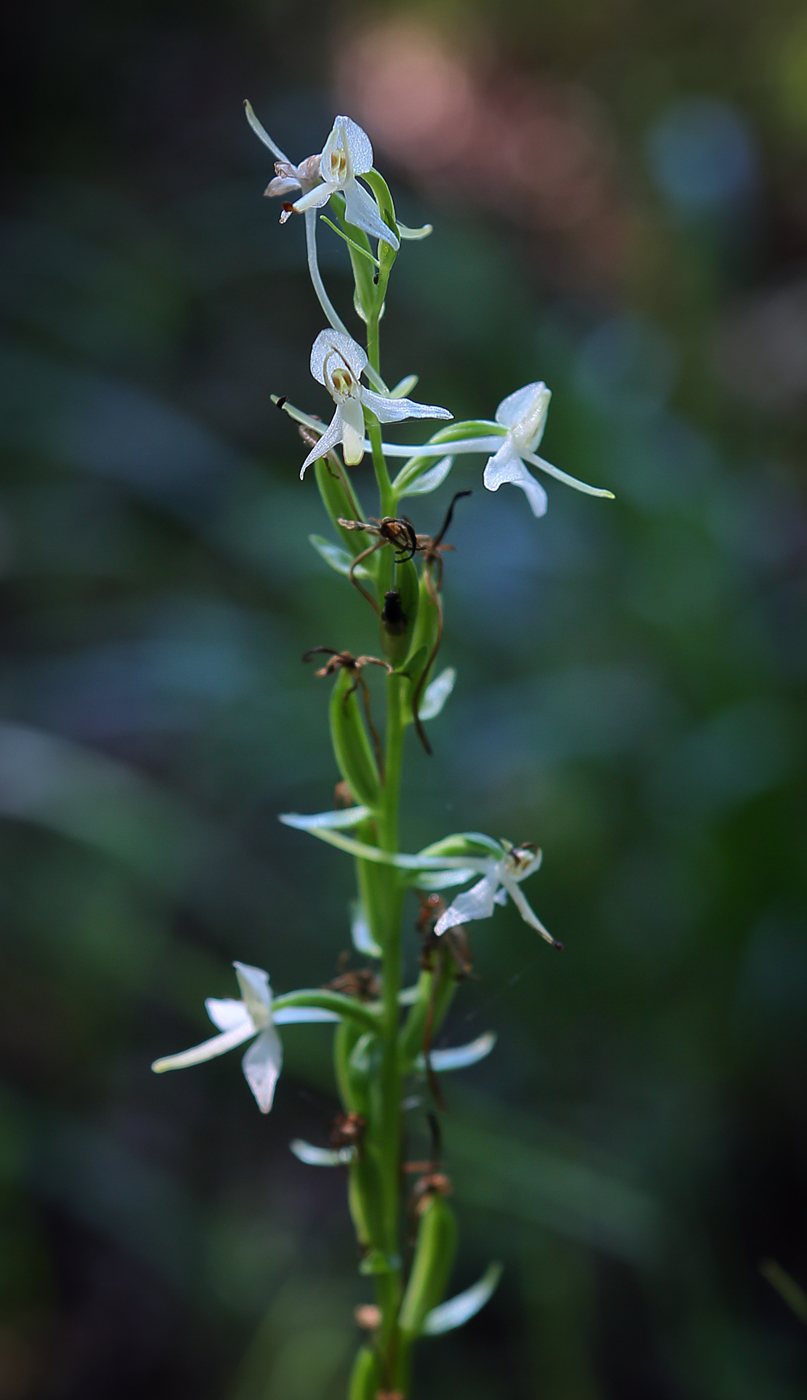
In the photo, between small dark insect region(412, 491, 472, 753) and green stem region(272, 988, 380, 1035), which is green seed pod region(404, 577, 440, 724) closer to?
small dark insect region(412, 491, 472, 753)

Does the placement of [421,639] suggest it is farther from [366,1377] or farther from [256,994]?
[366,1377]

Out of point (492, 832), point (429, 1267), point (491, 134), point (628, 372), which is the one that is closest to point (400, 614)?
point (429, 1267)

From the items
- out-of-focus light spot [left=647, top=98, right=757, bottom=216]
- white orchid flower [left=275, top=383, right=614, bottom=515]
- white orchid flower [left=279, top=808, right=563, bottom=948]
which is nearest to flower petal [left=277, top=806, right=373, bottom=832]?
white orchid flower [left=279, top=808, right=563, bottom=948]

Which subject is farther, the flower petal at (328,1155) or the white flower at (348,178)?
the flower petal at (328,1155)

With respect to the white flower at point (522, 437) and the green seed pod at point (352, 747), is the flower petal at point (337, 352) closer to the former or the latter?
the white flower at point (522, 437)

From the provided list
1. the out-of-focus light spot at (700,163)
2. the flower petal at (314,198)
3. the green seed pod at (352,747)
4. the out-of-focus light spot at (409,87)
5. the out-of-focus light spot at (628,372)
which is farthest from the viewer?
the out-of-focus light spot at (409,87)

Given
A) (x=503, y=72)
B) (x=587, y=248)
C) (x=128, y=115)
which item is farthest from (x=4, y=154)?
(x=503, y=72)

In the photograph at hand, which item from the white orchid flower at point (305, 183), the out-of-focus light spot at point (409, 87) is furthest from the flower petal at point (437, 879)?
the out-of-focus light spot at point (409, 87)
